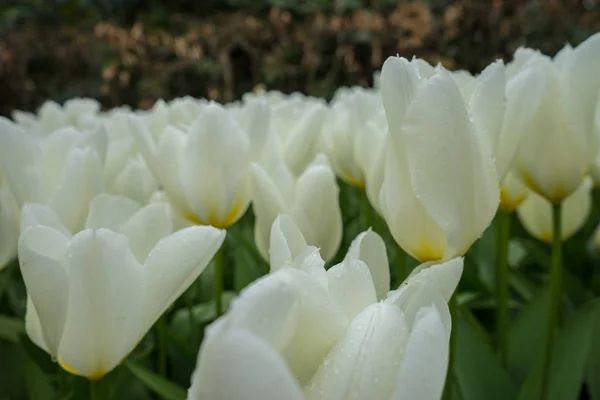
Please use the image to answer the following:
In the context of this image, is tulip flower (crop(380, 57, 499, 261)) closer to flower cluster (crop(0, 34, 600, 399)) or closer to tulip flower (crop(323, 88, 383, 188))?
flower cluster (crop(0, 34, 600, 399))

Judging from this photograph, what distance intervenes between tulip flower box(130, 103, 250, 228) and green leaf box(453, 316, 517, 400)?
0.34 meters

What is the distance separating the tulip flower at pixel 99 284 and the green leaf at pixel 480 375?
1.38ft

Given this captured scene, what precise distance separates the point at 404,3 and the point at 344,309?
15.1 ft

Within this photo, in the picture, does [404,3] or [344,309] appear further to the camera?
[404,3]

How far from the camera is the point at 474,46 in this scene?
460cm

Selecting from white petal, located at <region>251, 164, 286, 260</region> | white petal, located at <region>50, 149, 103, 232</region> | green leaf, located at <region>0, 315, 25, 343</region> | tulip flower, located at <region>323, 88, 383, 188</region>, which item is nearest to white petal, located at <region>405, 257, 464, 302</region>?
white petal, located at <region>251, 164, 286, 260</region>

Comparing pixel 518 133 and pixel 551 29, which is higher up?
pixel 518 133

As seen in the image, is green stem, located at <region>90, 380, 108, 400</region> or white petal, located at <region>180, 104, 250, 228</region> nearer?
green stem, located at <region>90, 380, 108, 400</region>

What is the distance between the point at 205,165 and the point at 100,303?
1.15 feet

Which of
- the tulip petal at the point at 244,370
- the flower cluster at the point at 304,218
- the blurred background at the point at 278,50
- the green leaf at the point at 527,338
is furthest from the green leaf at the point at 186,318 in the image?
the blurred background at the point at 278,50

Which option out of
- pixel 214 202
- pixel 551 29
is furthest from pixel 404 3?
pixel 214 202

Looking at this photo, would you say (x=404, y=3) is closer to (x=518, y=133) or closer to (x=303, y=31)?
(x=303, y=31)

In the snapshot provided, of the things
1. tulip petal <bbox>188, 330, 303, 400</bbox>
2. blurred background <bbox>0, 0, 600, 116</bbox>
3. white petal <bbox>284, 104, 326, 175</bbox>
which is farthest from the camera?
blurred background <bbox>0, 0, 600, 116</bbox>

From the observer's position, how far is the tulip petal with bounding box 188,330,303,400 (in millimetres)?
299
